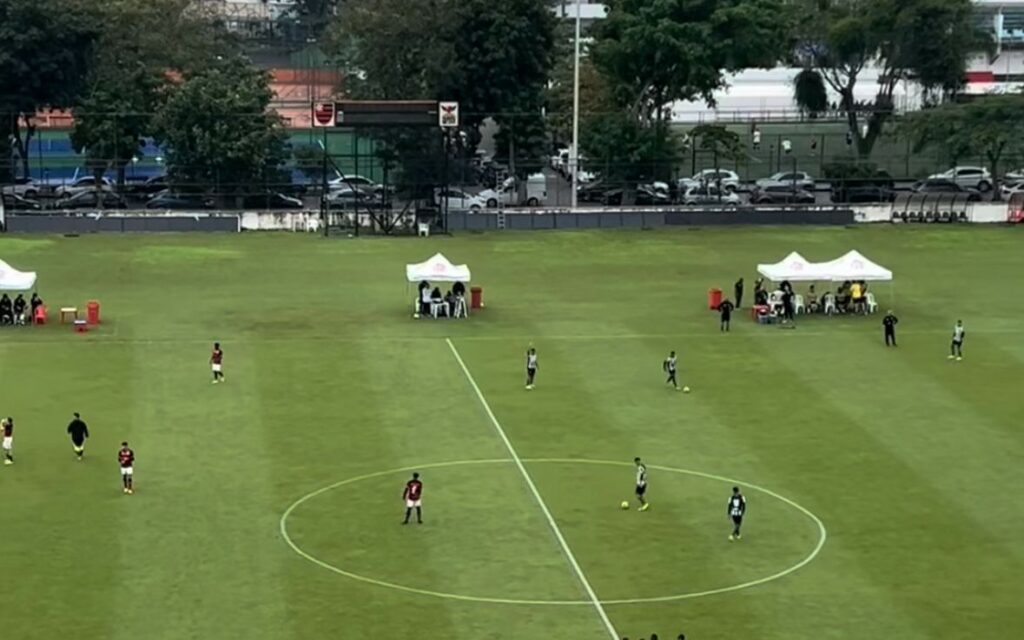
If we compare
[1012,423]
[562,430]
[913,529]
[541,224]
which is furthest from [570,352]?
[541,224]

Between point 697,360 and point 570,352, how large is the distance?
13.9 feet

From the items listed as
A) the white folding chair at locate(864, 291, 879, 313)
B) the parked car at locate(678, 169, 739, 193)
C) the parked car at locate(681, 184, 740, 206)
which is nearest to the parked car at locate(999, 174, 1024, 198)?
the parked car at locate(678, 169, 739, 193)

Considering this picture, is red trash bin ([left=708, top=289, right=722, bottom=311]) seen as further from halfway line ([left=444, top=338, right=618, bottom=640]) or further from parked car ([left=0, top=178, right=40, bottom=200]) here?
parked car ([left=0, top=178, right=40, bottom=200])

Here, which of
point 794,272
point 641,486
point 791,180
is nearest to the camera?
point 641,486

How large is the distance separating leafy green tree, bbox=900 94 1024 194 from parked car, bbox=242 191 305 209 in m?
35.0

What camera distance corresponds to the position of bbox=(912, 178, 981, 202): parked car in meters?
101

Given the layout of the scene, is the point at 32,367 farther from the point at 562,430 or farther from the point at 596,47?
the point at 596,47

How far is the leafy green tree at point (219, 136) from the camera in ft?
314

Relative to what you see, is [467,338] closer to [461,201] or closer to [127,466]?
[127,466]

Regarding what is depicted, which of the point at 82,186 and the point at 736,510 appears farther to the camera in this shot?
the point at 82,186

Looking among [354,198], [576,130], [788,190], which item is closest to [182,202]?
[354,198]

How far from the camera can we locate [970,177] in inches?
4114

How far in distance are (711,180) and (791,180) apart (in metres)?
4.66

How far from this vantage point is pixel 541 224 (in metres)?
93.0
